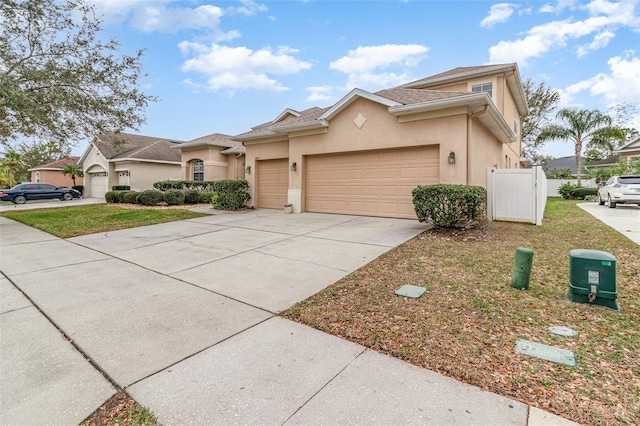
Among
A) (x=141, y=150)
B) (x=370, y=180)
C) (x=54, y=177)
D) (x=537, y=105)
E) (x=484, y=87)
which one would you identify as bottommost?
(x=370, y=180)

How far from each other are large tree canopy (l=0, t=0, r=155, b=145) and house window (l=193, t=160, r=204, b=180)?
857 centimetres

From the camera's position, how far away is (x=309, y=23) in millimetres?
12328

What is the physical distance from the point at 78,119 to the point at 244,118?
12.1 meters

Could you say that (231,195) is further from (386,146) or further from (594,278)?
(594,278)

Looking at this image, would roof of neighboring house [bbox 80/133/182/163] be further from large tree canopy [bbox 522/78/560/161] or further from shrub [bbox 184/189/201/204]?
large tree canopy [bbox 522/78/560/161]

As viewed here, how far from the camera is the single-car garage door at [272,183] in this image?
14211 mm

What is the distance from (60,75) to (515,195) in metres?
15.8

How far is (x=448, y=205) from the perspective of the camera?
305 inches

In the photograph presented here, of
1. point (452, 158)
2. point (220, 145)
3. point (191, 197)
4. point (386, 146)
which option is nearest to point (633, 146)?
point (452, 158)

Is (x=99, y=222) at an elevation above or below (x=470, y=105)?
below

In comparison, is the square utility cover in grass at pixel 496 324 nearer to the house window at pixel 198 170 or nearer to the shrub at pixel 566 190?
the house window at pixel 198 170

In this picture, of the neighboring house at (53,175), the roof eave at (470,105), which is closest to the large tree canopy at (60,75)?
the roof eave at (470,105)

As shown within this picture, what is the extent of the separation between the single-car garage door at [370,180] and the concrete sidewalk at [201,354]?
499cm

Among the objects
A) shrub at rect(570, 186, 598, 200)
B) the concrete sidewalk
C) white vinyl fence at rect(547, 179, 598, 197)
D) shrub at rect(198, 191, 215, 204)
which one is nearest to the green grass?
the concrete sidewalk
